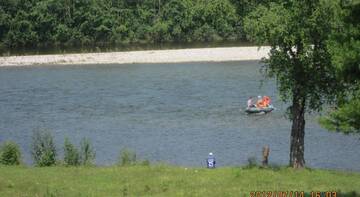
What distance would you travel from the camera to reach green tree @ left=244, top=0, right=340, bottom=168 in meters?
25.0

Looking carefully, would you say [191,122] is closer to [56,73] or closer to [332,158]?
[332,158]

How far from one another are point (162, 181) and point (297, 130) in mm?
6058

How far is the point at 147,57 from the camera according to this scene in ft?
333

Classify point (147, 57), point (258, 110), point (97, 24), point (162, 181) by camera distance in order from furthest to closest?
point (97, 24)
point (147, 57)
point (258, 110)
point (162, 181)

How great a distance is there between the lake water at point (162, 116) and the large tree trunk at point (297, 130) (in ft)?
22.8

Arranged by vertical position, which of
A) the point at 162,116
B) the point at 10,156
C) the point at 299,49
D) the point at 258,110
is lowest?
the point at 162,116

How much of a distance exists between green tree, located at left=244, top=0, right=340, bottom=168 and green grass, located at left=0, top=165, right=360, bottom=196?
2.59 m

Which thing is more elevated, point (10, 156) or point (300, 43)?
point (300, 43)

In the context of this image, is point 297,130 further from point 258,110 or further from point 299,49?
point 258,110

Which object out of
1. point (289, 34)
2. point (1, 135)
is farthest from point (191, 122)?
point (289, 34)

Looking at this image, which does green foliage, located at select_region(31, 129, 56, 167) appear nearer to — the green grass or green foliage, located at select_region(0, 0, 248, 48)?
the green grass

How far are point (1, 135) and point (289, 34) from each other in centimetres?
2778
